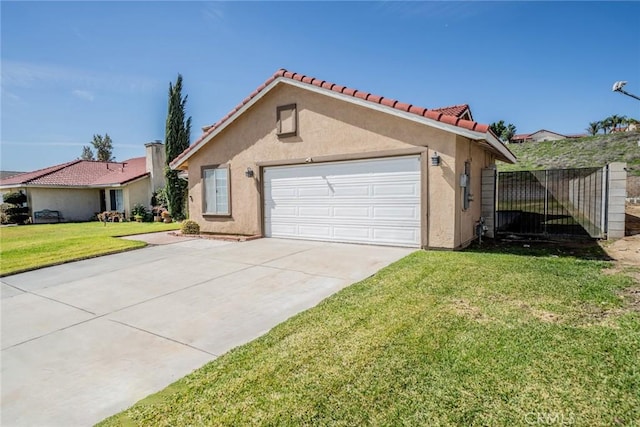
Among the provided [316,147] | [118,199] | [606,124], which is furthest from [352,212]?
[606,124]

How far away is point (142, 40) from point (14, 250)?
796 cm

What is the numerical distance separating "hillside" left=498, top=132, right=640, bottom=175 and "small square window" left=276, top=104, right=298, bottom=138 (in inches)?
754

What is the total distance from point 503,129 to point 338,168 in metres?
55.1

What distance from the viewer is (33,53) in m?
12.4

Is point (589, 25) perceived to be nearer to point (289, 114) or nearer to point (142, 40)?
point (289, 114)

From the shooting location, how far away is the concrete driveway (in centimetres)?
305

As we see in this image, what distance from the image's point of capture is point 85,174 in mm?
27188

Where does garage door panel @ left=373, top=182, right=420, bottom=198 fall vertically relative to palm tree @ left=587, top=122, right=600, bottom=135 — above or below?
below

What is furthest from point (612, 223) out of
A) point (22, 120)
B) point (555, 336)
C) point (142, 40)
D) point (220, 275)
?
point (22, 120)

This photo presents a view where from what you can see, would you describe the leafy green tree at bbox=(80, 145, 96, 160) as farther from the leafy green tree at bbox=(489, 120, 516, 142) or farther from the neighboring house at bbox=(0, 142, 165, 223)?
the leafy green tree at bbox=(489, 120, 516, 142)

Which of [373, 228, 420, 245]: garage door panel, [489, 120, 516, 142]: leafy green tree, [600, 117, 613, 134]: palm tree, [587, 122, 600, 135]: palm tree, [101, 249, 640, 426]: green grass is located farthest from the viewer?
[587, 122, 600, 135]: palm tree

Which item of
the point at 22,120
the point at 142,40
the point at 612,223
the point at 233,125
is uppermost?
the point at 142,40

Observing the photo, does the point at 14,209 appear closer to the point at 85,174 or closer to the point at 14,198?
the point at 14,198

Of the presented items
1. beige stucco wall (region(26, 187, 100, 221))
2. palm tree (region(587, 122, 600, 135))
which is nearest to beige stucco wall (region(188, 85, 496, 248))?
beige stucco wall (region(26, 187, 100, 221))
